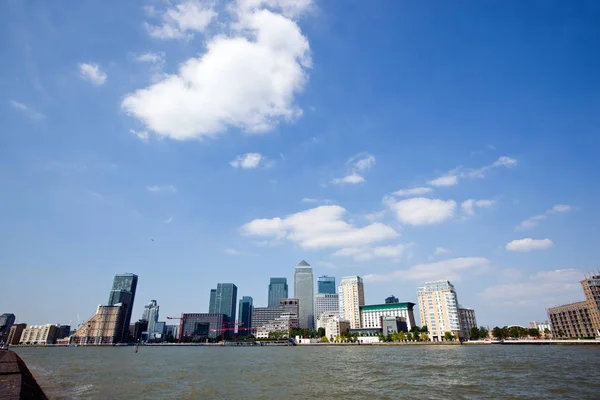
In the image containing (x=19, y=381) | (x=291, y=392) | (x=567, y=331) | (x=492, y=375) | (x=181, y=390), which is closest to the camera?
(x=19, y=381)

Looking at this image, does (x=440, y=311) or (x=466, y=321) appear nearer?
(x=440, y=311)

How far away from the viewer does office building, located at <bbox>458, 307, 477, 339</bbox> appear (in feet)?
610

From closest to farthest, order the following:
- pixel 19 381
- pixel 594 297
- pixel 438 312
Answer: pixel 19 381 → pixel 594 297 → pixel 438 312

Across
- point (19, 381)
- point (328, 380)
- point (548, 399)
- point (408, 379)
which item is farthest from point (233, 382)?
point (548, 399)

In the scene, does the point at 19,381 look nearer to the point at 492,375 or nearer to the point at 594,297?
the point at 492,375

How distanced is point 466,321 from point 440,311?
2715 cm

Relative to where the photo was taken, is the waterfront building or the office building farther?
the office building

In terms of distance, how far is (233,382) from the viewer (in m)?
34.2

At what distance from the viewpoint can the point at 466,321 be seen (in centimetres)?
19200

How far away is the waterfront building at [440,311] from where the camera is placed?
567 feet

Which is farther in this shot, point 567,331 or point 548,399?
point 567,331

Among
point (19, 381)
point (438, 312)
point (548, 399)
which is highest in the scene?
point (438, 312)

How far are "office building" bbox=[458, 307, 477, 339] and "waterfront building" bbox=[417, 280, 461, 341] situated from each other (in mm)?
12654

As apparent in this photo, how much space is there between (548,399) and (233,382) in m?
27.1
